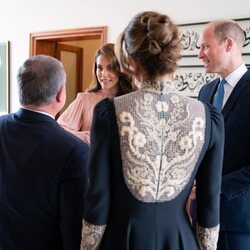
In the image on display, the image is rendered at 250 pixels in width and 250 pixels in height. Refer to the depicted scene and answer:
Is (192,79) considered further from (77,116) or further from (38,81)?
(38,81)

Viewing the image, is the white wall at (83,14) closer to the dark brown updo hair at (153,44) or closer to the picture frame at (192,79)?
the picture frame at (192,79)

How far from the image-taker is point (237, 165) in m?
1.64

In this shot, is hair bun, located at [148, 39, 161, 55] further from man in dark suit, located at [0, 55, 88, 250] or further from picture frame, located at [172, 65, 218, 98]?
picture frame, located at [172, 65, 218, 98]

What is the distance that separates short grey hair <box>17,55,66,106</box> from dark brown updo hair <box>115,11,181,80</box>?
297 millimetres

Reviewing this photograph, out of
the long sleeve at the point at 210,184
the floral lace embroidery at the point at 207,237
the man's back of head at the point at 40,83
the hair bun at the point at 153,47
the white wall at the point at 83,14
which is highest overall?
the white wall at the point at 83,14

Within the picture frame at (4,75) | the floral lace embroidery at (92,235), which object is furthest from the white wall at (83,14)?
the floral lace embroidery at (92,235)

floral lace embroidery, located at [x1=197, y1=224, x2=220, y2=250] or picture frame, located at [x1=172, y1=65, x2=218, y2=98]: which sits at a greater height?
picture frame, located at [x1=172, y1=65, x2=218, y2=98]

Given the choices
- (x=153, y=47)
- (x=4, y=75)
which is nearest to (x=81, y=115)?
(x=153, y=47)

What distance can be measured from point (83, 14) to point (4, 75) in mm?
1320

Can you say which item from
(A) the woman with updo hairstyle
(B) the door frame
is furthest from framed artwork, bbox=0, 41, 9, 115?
(A) the woman with updo hairstyle

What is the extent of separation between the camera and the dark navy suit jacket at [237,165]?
160 cm

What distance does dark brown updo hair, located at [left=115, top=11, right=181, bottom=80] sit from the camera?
3.53 ft

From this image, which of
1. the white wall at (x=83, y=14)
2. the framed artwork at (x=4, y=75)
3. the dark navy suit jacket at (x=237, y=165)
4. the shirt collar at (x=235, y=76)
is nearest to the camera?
the dark navy suit jacket at (x=237, y=165)

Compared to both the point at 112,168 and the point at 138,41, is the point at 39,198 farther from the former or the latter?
the point at 138,41
